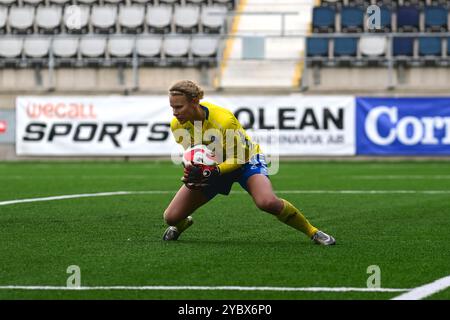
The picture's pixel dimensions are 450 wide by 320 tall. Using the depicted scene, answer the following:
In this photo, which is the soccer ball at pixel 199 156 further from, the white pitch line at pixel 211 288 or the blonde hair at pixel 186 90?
the white pitch line at pixel 211 288

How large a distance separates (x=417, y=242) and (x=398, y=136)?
1546 cm

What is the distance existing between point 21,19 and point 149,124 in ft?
20.3

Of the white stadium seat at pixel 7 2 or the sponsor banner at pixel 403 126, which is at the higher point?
the white stadium seat at pixel 7 2

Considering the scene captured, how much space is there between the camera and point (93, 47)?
27.3m

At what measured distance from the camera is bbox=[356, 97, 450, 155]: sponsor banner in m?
24.1

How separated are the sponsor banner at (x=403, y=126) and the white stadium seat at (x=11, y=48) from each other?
9058 mm

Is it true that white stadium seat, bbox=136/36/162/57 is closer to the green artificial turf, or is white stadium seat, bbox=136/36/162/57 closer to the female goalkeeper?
the green artificial turf

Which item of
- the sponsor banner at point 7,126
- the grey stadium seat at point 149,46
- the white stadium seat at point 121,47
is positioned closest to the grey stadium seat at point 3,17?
the white stadium seat at point 121,47

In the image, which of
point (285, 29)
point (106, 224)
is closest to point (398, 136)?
point (285, 29)

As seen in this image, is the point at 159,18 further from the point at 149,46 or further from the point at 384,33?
the point at 384,33

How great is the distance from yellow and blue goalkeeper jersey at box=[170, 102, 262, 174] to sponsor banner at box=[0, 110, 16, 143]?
56.4 ft

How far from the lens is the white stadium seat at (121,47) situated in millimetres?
27016

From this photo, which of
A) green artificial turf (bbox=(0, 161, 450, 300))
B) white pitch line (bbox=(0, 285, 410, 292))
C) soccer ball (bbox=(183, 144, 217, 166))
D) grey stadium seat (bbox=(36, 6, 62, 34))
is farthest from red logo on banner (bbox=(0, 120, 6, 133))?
white pitch line (bbox=(0, 285, 410, 292))
